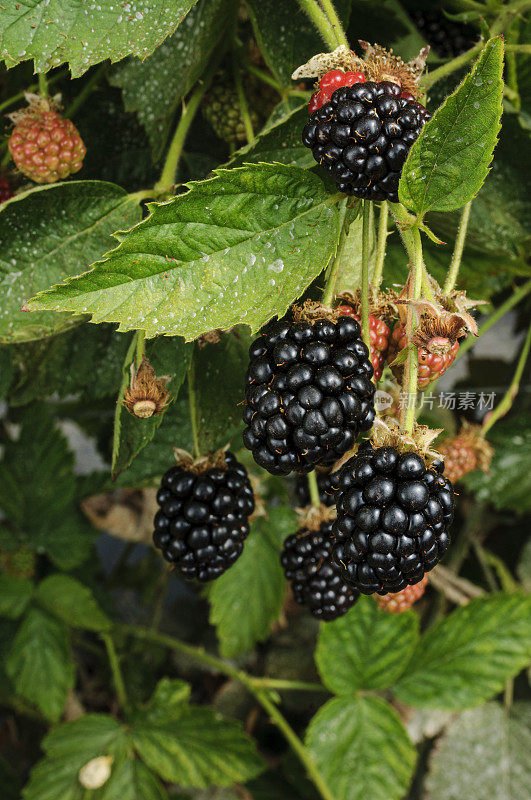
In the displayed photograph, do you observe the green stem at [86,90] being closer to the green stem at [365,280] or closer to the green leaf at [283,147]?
the green leaf at [283,147]

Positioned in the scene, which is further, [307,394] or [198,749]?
[198,749]

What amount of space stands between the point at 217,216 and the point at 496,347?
102 centimetres

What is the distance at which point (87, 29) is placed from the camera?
0.55 metres

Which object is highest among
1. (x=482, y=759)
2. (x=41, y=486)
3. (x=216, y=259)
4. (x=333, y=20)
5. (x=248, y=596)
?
(x=333, y=20)

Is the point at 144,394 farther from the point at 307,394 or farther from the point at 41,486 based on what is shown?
the point at 41,486

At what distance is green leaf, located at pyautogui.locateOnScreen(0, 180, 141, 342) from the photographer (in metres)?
0.62

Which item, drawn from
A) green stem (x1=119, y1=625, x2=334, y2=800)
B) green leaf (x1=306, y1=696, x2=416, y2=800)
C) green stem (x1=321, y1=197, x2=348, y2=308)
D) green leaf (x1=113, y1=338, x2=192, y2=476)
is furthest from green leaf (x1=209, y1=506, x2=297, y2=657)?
green stem (x1=321, y1=197, x2=348, y2=308)

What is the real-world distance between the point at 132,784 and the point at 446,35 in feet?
4.07

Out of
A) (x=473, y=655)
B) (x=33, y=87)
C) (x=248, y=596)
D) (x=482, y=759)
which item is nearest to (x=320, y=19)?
(x=33, y=87)

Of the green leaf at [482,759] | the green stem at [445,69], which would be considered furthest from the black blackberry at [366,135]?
the green leaf at [482,759]

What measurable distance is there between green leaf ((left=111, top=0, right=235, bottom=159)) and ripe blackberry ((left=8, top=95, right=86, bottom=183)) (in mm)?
73

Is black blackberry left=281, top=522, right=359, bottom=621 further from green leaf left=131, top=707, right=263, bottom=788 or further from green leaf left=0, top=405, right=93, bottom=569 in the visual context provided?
green leaf left=0, top=405, right=93, bottom=569

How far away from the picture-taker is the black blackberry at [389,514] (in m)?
0.45

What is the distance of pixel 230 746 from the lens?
44.3 inches
